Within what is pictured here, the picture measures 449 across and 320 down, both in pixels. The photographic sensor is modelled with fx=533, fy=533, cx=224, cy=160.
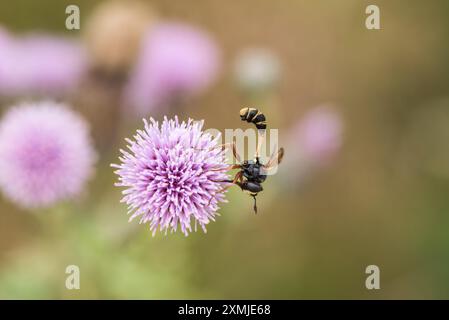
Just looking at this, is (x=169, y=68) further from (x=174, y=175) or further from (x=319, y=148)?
(x=174, y=175)

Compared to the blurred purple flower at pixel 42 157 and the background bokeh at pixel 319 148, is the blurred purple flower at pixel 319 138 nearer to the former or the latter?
the background bokeh at pixel 319 148

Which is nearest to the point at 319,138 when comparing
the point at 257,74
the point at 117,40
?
the point at 257,74

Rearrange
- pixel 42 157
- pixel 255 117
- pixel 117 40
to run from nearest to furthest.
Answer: pixel 255 117 → pixel 42 157 → pixel 117 40

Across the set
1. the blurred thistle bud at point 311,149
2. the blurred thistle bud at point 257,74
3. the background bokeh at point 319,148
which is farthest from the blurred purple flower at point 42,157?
the blurred thistle bud at point 311,149

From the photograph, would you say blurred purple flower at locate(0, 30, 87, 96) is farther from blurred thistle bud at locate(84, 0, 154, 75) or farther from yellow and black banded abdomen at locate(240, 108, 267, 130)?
yellow and black banded abdomen at locate(240, 108, 267, 130)

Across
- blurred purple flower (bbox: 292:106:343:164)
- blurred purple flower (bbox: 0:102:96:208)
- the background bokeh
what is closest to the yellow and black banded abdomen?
blurred purple flower (bbox: 0:102:96:208)
